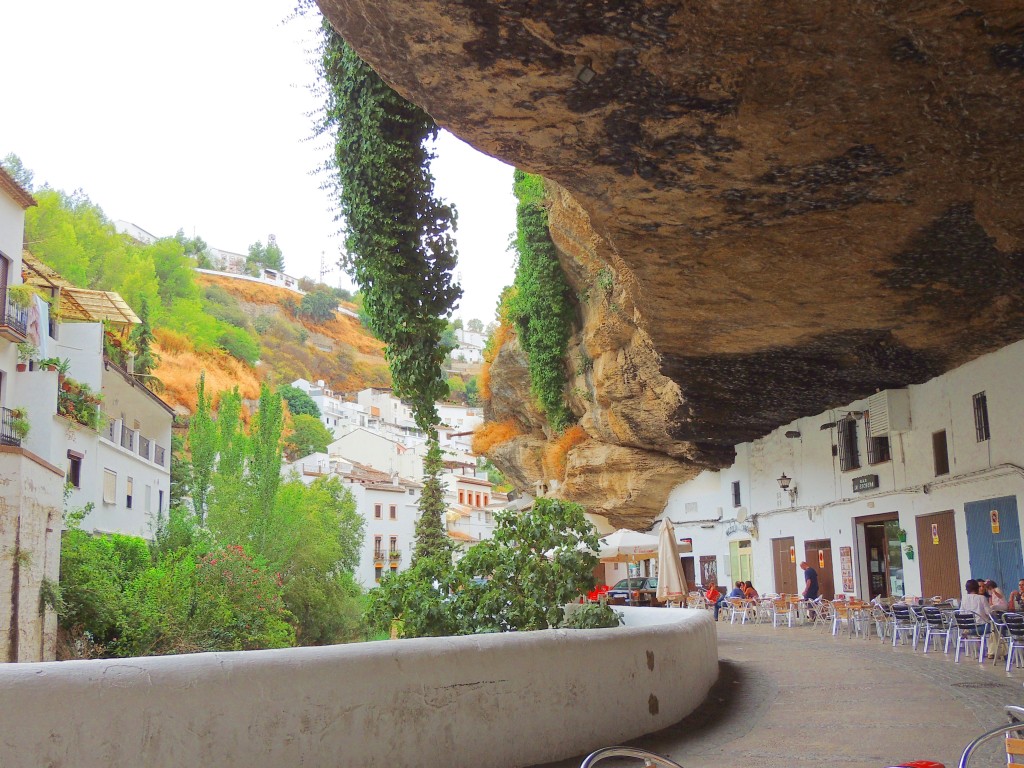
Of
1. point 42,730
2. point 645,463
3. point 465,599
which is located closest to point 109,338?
point 645,463

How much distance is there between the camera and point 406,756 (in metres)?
5.57

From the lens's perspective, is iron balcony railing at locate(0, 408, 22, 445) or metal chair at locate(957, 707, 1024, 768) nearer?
metal chair at locate(957, 707, 1024, 768)

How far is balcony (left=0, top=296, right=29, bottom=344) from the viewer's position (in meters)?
23.4

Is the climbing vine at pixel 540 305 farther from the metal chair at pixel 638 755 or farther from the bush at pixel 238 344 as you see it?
the bush at pixel 238 344

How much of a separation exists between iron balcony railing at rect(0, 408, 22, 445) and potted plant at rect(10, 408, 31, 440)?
0.20 ft

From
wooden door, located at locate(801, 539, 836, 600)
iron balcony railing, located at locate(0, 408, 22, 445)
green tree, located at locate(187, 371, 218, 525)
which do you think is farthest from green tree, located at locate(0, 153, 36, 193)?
wooden door, located at locate(801, 539, 836, 600)

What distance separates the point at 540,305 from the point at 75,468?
48.7 ft

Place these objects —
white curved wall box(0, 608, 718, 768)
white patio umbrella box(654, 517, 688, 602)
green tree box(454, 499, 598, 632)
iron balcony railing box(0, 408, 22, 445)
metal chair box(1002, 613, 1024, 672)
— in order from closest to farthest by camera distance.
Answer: white curved wall box(0, 608, 718, 768) → green tree box(454, 499, 598, 632) → metal chair box(1002, 613, 1024, 672) → white patio umbrella box(654, 517, 688, 602) → iron balcony railing box(0, 408, 22, 445)

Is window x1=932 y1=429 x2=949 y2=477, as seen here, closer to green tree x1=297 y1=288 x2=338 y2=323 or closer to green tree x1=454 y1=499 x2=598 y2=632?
green tree x1=454 y1=499 x2=598 y2=632

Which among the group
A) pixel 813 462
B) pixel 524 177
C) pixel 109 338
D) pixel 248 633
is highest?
pixel 524 177

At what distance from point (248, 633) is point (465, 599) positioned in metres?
14.5

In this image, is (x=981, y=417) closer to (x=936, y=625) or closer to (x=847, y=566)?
(x=936, y=625)

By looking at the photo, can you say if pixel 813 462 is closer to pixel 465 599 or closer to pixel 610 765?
pixel 465 599

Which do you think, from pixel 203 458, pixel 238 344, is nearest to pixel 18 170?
pixel 238 344
